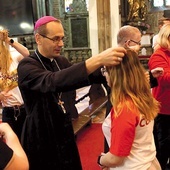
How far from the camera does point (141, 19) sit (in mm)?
12047

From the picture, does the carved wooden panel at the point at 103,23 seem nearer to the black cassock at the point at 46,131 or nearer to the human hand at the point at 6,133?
the black cassock at the point at 46,131

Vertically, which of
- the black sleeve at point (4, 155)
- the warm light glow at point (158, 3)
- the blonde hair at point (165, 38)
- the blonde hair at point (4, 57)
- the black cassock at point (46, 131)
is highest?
the warm light glow at point (158, 3)

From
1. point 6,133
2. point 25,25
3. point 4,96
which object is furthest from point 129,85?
A: point 25,25

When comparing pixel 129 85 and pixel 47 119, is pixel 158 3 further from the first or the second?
pixel 129 85

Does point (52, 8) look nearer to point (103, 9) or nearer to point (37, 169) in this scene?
point (103, 9)

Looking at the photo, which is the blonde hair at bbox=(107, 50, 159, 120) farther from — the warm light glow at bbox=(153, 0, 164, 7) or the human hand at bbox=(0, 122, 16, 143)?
the warm light glow at bbox=(153, 0, 164, 7)

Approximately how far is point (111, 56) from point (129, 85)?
25 centimetres

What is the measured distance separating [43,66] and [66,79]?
577 millimetres

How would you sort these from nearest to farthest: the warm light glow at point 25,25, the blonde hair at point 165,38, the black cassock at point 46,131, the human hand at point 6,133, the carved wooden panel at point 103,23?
1. the human hand at point 6,133
2. the black cassock at point 46,131
3. the blonde hair at point 165,38
4. the carved wooden panel at point 103,23
5. the warm light glow at point 25,25

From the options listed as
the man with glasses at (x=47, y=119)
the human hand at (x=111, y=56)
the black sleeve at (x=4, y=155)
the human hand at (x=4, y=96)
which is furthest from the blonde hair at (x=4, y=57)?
the black sleeve at (x=4, y=155)

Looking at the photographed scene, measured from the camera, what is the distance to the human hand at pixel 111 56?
5.44 ft

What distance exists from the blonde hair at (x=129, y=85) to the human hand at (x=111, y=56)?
0.09m

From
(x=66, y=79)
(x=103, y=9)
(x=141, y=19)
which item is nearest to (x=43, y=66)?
(x=66, y=79)

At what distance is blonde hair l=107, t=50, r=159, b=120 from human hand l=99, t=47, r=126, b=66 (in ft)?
0.28
